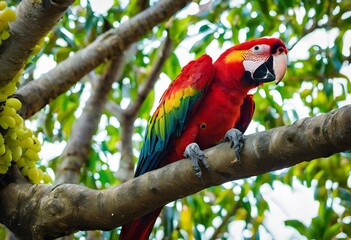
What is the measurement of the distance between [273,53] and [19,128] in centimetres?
104

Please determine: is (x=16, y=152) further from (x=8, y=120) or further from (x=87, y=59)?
(x=87, y=59)

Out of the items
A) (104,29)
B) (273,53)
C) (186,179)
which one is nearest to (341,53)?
(273,53)

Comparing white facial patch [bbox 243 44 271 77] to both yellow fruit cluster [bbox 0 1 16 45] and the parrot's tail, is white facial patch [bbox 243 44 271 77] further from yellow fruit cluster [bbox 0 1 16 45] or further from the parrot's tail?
yellow fruit cluster [bbox 0 1 16 45]

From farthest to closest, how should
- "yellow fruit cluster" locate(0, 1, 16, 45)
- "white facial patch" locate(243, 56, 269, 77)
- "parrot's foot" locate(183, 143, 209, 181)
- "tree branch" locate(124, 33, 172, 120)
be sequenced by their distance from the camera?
"tree branch" locate(124, 33, 172, 120), "white facial patch" locate(243, 56, 269, 77), "yellow fruit cluster" locate(0, 1, 16, 45), "parrot's foot" locate(183, 143, 209, 181)

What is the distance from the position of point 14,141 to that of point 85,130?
1024 mm

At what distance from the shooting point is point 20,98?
207 cm

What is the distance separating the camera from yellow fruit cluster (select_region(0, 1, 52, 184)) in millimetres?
1756

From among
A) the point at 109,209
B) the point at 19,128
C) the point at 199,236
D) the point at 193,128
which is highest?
the point at 19,128

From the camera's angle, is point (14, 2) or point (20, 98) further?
point (14, 2)

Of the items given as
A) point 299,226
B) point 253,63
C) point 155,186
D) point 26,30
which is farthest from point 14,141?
point 299,226

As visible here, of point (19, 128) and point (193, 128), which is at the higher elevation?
point (19, 128)

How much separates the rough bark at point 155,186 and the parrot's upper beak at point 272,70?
69 centimetres

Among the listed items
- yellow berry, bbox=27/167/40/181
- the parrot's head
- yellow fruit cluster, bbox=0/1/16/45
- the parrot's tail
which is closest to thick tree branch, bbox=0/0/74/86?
yellow fruit cluster, bbox=0/1/16/45

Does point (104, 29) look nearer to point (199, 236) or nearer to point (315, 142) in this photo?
point (199, 236)
